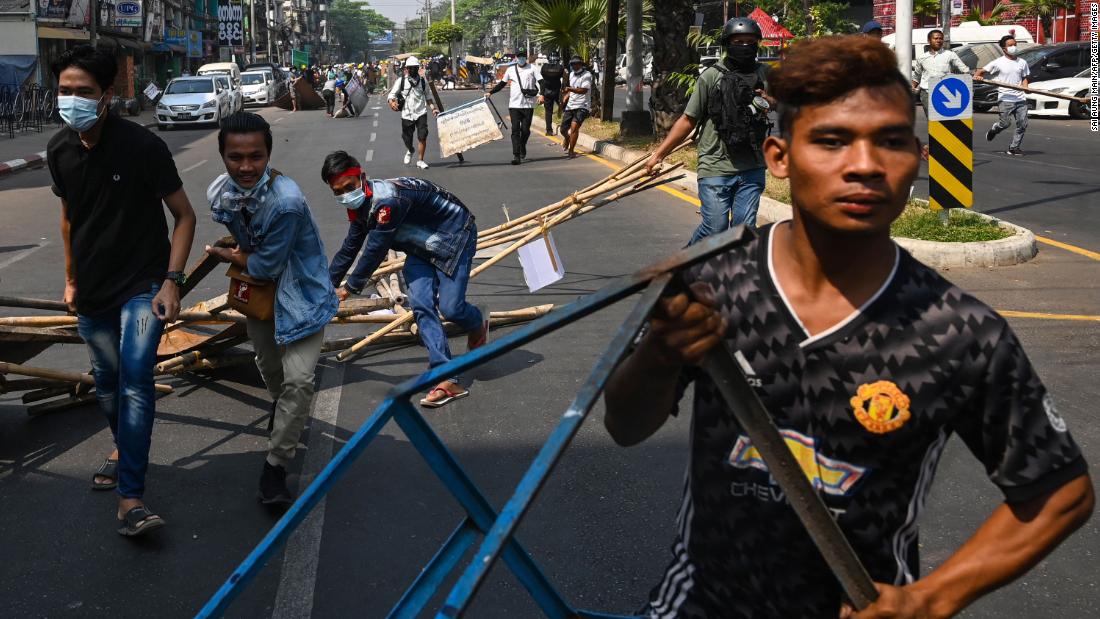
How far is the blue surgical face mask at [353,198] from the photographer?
5914mm

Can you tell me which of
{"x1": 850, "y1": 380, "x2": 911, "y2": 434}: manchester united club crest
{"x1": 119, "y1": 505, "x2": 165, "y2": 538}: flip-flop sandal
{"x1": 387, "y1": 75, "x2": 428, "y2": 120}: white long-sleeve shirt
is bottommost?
{"x1": 119, "y1": 505, "x2": 165, "y2": 538}: flip-flop sandal

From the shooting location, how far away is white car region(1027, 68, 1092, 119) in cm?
2619

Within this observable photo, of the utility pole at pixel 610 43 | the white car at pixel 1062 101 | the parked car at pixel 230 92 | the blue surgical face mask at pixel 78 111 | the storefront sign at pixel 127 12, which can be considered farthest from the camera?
the storefront sign at pixel 127 12

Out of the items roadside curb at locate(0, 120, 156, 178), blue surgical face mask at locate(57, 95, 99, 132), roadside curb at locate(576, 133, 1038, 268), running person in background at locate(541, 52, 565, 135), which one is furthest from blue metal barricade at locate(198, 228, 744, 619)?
running person in background at locate(541, 52, 565, 135)

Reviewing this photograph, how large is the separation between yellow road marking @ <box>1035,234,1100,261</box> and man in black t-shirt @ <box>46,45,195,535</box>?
8095mm

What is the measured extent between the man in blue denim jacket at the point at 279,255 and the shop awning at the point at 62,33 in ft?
116

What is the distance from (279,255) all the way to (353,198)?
3.79 feet

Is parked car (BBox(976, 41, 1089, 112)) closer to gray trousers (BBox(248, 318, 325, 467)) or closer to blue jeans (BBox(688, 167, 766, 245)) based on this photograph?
blue jeans (BBox(688, 167, 766, 245))

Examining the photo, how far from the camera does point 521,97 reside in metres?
19.5

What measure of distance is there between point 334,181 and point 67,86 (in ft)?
5.28

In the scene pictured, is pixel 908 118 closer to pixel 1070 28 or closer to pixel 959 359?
pixel 959 359

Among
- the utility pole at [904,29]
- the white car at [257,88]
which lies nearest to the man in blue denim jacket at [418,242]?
the utility pole at [904,29]

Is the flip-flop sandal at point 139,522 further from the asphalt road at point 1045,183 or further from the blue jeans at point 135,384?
the asphalt road at point 1045,183

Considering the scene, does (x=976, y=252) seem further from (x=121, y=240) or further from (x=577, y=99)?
(x=577, y=99)
